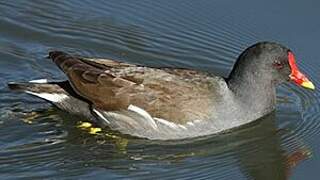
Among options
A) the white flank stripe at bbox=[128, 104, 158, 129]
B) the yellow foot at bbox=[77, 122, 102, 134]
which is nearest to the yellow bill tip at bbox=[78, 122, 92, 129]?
the yellow foot at bbox=[77, 122, 102, 134]

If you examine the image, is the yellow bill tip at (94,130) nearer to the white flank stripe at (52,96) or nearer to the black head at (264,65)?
the white flank stripe at (52,96)

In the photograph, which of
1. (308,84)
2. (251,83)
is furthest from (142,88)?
(308,84)

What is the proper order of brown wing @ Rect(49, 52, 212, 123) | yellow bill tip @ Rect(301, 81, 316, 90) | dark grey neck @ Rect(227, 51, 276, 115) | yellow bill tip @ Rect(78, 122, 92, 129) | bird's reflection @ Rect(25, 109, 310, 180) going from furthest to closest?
A: yellow bill tip @ Rect(301, 81, 316, 90), yellow bill tip @ Rect(78, 122, 92, 129), dark grey neck @ Rect(227, 51, 276, 115), brown wing @ Rect(49, 52, 212, 123), bird's reflection @ Rect(25, 109, 310, 180)

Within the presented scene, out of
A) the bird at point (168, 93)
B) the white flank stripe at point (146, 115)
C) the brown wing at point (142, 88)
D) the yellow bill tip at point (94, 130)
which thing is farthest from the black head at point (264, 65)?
the yellow bill tip at point (94, 130)

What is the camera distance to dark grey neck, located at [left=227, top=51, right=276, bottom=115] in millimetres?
8375

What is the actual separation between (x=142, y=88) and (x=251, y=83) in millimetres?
1044

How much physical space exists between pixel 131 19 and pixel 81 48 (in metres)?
0.72

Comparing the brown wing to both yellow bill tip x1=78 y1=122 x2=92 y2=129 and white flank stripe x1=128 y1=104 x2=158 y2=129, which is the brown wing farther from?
yellow bill tip x1=78 y1=122 x2=92 y2=129

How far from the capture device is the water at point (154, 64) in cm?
777

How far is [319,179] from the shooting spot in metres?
7.65

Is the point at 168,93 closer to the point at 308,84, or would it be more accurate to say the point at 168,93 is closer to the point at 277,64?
the point at 277,64

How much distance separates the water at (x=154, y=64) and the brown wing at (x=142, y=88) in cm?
31

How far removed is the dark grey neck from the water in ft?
0.77

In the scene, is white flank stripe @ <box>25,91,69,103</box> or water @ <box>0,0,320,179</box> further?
white flank stripe @ <box>25,91,69,103</box>
